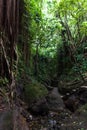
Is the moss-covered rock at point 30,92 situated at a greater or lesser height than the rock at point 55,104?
greater

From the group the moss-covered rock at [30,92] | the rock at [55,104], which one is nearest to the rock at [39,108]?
the moss-covered rock at [30,92]

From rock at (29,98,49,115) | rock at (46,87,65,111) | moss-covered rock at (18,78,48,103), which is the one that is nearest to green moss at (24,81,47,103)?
moss-covered rock at (18,78,48,103)

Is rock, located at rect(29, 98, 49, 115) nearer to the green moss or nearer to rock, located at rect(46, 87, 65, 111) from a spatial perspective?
the green moss

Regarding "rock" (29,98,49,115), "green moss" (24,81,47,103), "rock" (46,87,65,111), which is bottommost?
"rock" (46,87,65,111)

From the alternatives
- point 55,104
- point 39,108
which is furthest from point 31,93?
point 55,104

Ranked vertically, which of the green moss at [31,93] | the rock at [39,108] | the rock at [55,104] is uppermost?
the green moss at [31,93]

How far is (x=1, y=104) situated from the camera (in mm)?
5016

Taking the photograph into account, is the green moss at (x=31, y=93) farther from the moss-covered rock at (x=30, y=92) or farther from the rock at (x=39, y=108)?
the rock at (x=39, y=108)

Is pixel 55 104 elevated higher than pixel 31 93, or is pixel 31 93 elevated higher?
pixel 31 93

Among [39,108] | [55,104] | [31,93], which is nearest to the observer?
[39,108]

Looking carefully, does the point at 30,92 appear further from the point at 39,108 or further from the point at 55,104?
the point at 55,104

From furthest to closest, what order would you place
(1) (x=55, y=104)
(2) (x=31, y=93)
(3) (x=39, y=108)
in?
(1) (x=55, y=104)
(2) (x=31, y=93)
(3) (x=39, y=108)

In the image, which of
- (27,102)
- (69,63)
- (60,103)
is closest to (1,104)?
(27,102)

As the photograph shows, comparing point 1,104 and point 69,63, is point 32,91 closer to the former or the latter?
point 1,104
